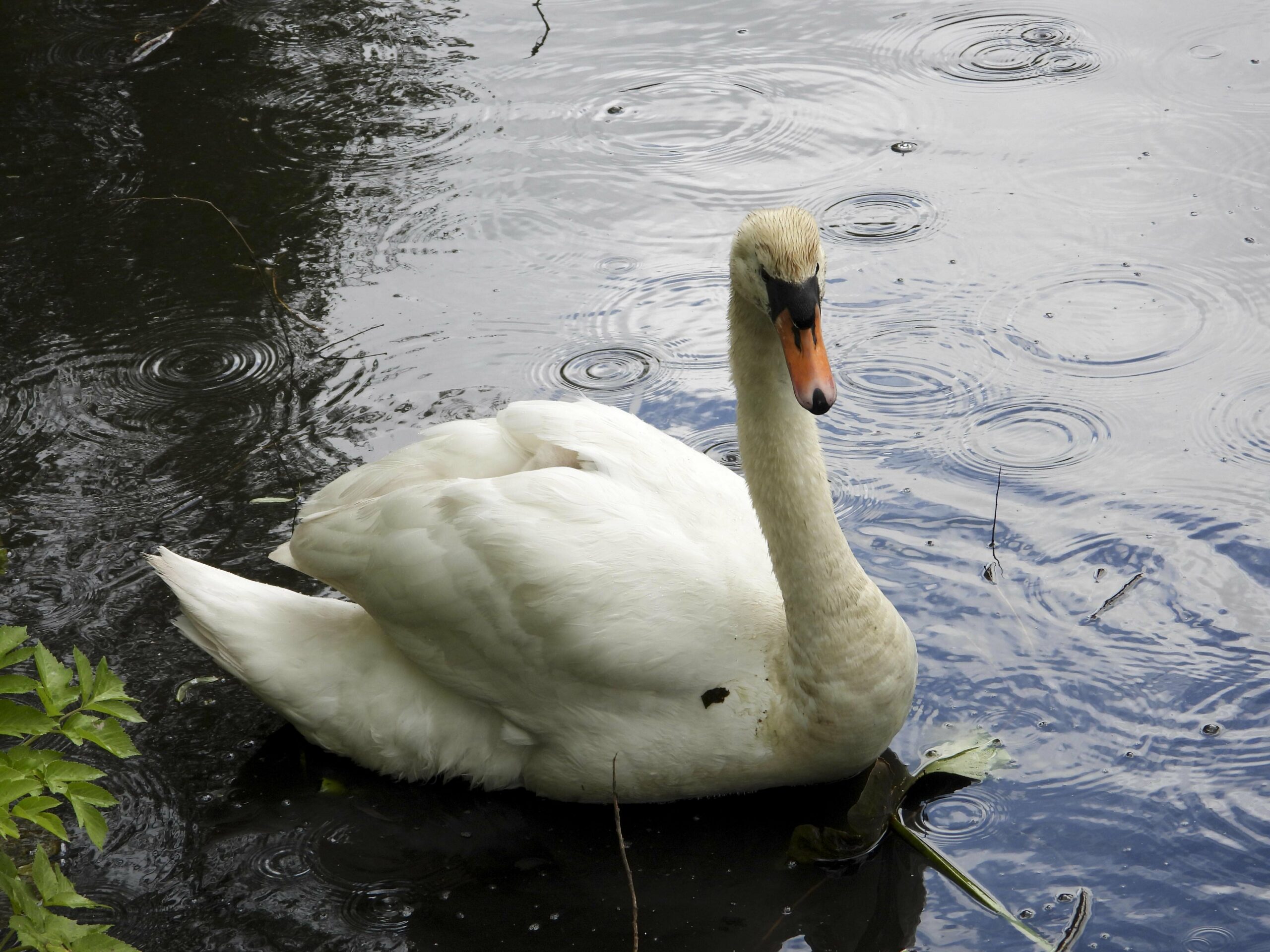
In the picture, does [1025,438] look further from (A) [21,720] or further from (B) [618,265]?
(A) [21,720]

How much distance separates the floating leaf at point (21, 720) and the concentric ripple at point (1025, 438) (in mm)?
3396

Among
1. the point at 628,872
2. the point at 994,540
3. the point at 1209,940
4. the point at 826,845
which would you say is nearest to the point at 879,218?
the point at 994,540

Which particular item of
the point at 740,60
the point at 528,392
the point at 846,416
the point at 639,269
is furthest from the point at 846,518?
the point at 740,60

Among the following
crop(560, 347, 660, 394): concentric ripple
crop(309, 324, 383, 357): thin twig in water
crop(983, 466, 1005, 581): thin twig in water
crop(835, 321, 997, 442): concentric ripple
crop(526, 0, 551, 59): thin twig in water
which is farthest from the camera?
crop(526, 0, 551, 59): thin twig in water

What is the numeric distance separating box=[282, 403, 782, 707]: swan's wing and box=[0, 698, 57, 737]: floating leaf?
1.31 m

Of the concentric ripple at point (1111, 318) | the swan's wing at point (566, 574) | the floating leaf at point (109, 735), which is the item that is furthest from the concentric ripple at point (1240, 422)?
the floating leaf at point (109, 735)

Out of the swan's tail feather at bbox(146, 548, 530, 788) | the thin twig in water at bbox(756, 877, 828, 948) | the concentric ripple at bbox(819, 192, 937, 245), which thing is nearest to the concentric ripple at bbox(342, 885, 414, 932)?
the swan's tail feather at bbox(146, 548, 530, 788)

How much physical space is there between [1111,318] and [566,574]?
10.2 feet

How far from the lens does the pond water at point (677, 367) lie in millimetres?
3771

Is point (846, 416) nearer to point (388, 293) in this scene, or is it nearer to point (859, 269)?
point (859, 269)

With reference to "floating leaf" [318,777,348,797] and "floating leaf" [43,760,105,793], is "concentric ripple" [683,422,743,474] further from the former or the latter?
"floating leaf" [43,760,105,793]

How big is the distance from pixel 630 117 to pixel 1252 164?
3.12m

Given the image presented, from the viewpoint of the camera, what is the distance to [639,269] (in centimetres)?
646

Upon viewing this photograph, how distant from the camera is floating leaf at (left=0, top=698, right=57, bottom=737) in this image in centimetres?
257
